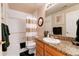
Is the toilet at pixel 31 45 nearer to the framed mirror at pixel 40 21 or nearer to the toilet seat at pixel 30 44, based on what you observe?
the toilet seat at pixel 30 44

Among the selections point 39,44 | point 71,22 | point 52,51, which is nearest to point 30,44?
point 39,44

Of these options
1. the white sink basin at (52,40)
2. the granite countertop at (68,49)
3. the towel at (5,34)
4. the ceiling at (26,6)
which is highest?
the ceiling at (26,6)

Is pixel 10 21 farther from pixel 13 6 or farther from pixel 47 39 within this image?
pixel 47 39

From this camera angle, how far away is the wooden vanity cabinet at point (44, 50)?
1823mm

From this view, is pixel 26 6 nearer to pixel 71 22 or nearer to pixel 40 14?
pixel 40 14

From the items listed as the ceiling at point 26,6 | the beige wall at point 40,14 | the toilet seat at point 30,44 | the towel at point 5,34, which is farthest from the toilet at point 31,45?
the ceiling at point 26,6

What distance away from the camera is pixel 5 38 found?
1.91 meters

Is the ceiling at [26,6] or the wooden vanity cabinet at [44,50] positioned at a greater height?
the ceiling at [26,6]

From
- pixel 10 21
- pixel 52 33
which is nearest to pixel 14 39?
pixel 10 21

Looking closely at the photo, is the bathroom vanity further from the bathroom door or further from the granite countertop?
the bathroom door

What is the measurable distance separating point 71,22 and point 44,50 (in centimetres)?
68

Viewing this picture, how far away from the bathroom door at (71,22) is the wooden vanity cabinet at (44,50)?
1.36 feet

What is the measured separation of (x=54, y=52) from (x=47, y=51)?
→ 0.16 m

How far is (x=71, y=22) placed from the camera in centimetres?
192
